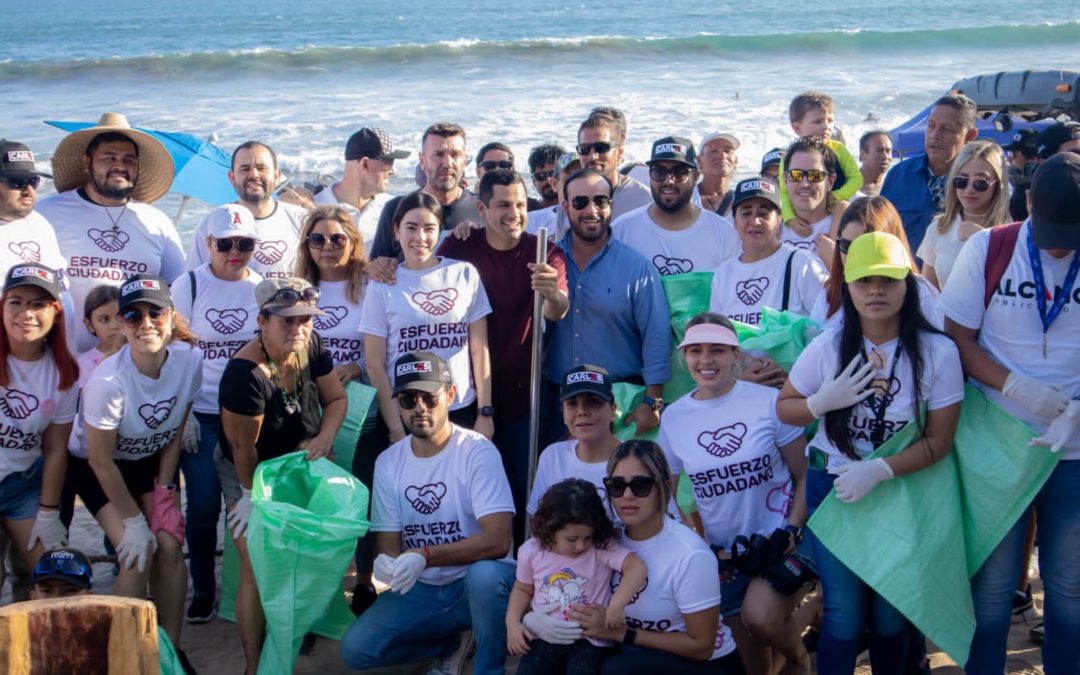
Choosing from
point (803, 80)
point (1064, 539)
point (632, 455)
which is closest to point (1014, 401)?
point (1064, 539)

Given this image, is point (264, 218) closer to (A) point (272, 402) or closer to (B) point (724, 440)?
(A) point (272, 402)

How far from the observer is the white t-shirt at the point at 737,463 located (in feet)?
15.5

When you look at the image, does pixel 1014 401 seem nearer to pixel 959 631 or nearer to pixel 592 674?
pixel 959 631

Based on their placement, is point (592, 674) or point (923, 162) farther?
point (923, 162)

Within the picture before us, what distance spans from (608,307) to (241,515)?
196 cm

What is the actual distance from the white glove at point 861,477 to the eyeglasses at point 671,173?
2147mm

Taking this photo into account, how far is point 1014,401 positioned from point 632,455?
1.40 m

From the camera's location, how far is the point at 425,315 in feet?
18.2

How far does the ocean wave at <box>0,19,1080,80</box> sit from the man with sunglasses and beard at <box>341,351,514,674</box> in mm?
26279

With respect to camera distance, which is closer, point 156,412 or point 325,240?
point 156,412

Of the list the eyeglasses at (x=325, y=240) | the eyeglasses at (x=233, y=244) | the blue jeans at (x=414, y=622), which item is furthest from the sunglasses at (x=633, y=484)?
the eyeglasses at (x=233, y=244)

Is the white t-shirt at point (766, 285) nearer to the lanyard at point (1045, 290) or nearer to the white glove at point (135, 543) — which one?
the lanyard at point (1045, 290)

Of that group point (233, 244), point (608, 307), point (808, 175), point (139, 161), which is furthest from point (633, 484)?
point (139, 161)

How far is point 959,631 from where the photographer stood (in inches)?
165
